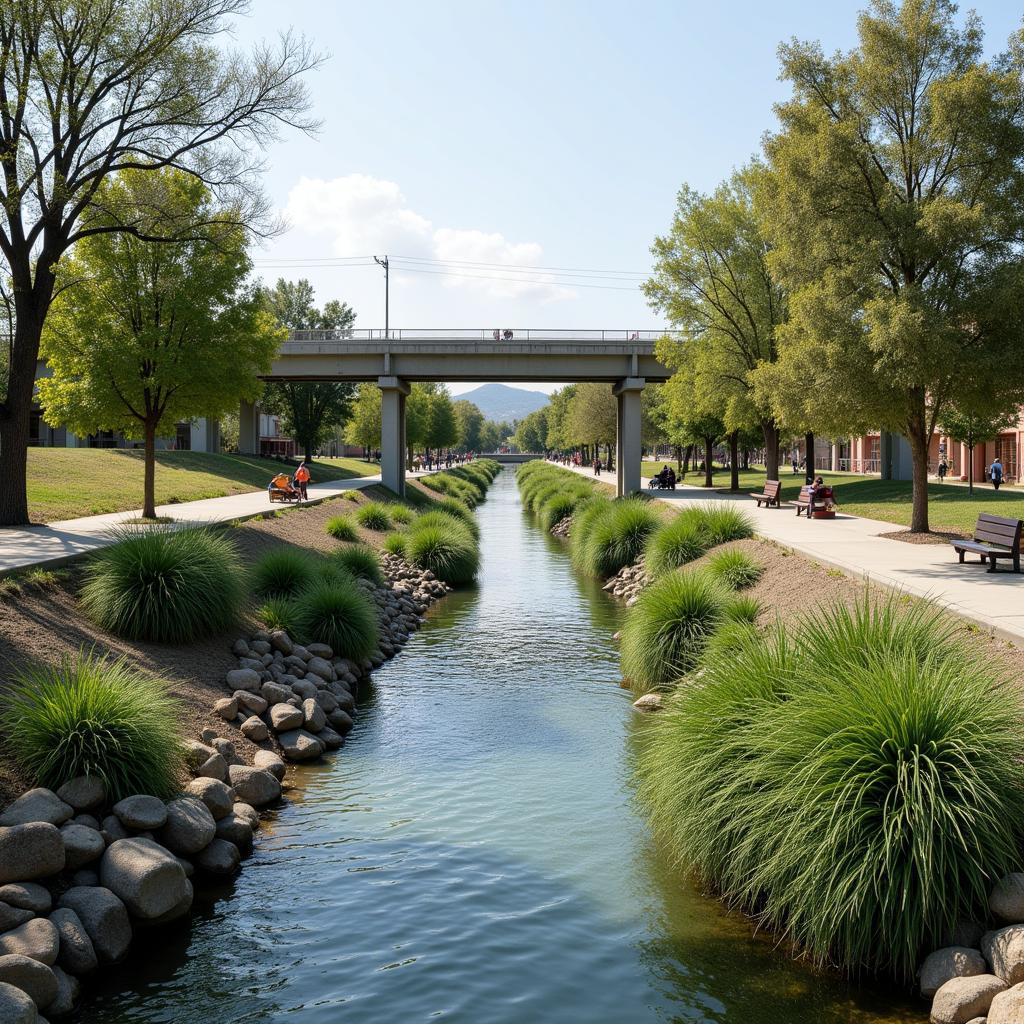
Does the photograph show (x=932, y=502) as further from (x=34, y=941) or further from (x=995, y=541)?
(x=34, y=941)

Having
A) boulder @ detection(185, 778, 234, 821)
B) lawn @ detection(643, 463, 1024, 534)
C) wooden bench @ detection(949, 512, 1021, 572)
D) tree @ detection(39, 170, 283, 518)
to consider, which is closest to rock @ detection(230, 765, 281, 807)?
boulder @ detection(185, 778, 234, 821)

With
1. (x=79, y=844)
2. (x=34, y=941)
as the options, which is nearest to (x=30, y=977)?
(x=34, y=941)

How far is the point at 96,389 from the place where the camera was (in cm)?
2170

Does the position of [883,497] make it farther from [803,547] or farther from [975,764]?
[975,764]

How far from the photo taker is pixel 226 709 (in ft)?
36.1

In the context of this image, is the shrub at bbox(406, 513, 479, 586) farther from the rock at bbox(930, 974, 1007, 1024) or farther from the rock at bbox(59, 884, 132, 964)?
the rock at bbox(930, 974, 1007, 1024)

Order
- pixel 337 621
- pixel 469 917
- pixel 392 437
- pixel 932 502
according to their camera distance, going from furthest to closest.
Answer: pixel 392 437 → pixel 932 502 → pixel 337 621 → pixel 469 917

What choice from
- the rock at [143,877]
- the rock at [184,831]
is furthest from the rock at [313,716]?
the rock at [143,877]

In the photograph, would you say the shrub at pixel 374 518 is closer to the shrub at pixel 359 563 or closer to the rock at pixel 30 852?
the shrub at pixel 359 563

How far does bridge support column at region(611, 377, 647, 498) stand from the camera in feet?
150

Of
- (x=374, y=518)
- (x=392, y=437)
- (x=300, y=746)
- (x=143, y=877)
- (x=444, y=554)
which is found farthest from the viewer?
(x=392, y=437)

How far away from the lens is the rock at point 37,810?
286 inches

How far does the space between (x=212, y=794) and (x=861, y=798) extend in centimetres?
549

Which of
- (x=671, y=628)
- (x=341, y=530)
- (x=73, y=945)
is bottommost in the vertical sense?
(x=73, y=945)
